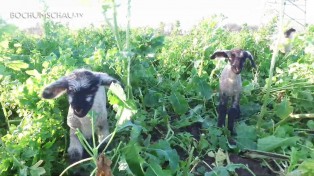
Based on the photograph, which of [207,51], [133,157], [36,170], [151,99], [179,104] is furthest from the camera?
[207,51]

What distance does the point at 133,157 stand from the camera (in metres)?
2.66

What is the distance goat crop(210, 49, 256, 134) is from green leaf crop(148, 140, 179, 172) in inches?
32.2

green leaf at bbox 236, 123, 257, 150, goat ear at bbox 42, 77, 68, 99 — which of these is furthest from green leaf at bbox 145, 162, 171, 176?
green leaf at bbox 236, 123, 257, 150

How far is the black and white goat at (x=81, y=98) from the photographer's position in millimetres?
2688

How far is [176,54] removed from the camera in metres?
5.14

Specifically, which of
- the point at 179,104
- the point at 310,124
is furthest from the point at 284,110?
the point at 179,104

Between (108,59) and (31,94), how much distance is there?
901 millimetres

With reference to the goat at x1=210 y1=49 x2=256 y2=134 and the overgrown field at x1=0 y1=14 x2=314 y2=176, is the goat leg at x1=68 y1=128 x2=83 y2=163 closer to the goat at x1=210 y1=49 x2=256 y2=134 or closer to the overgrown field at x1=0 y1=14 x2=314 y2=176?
the overgrown field at x1=0 y1=14 x2=314 y2=176

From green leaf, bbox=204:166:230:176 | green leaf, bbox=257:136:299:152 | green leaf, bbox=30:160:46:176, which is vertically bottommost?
green leaf, bbox=204:166:230:176

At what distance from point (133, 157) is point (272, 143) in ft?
4.62

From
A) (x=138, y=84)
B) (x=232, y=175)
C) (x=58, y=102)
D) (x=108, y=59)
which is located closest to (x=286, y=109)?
(x=232, y=175)

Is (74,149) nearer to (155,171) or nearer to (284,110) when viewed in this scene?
(155,171)

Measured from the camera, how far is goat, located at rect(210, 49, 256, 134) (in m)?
3.39

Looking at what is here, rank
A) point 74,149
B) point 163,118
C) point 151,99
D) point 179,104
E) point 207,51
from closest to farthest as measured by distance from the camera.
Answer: point 74,149 → point 163,118 → point 179,104 → point 151,99 → point 207,51
